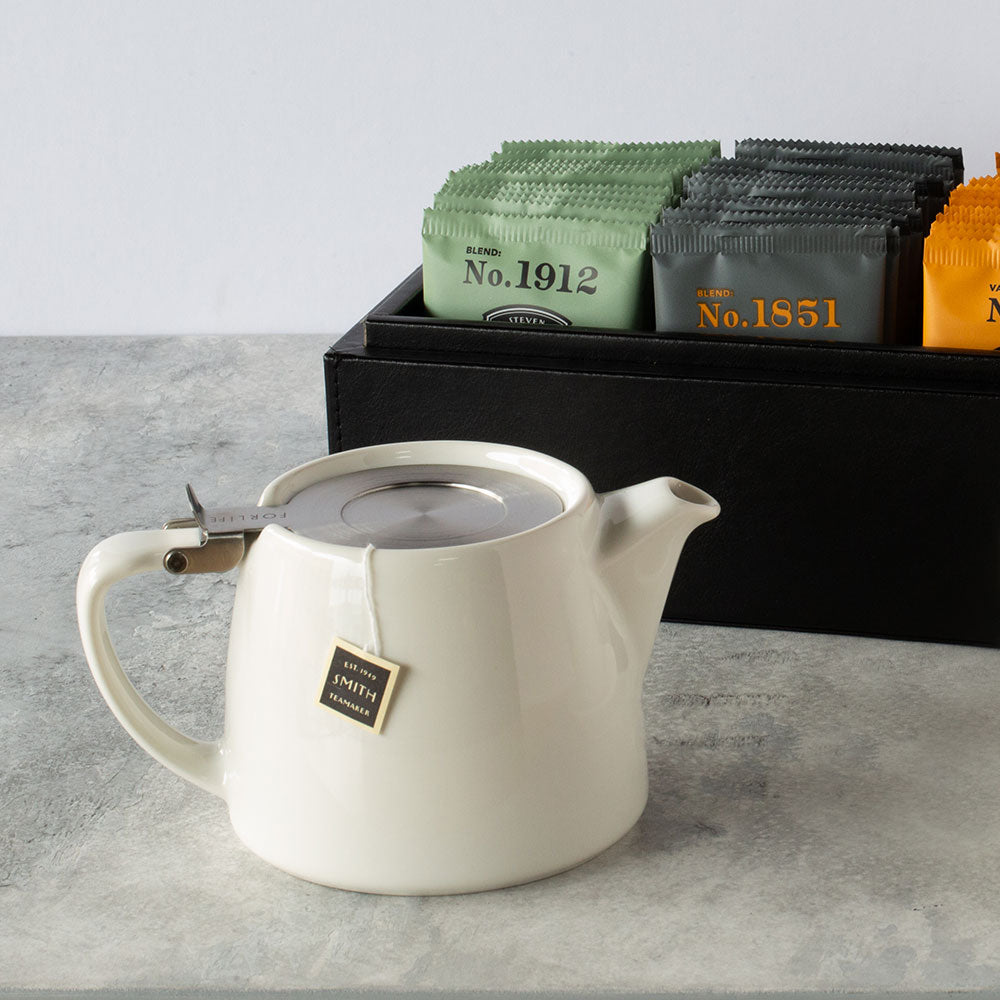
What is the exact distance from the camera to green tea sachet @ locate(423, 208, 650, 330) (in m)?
0.75

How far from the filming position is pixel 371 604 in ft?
1.65

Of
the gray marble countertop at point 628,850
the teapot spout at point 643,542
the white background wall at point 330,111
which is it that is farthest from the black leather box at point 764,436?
the white background wall at point 330,111

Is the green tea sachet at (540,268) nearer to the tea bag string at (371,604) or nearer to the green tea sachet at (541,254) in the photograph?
the green tea sachet at (541,254)

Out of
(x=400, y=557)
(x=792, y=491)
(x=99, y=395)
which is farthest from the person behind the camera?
(x=99, y=395)

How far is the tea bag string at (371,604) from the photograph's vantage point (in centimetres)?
50

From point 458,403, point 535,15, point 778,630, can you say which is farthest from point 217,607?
point 535,15

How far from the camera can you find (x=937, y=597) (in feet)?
2.36

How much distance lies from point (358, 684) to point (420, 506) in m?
0.08

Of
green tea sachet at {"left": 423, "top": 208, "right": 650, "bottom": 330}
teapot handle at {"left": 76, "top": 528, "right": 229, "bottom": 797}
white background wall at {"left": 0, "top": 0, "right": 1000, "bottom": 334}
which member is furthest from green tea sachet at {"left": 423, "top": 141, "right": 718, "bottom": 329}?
white background wall at {"left": 0, "top": 0, "right": 1000, "bottom": 334}

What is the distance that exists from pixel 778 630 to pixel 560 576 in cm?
26

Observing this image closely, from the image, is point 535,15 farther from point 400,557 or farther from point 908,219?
point 400,557

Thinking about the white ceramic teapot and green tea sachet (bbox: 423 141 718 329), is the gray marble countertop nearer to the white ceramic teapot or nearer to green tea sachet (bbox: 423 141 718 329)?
the white ceramic teapot

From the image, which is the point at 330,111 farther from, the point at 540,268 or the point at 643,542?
the point at 643,542

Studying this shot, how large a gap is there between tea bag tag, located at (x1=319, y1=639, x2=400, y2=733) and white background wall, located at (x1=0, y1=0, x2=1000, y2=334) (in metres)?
0.80
